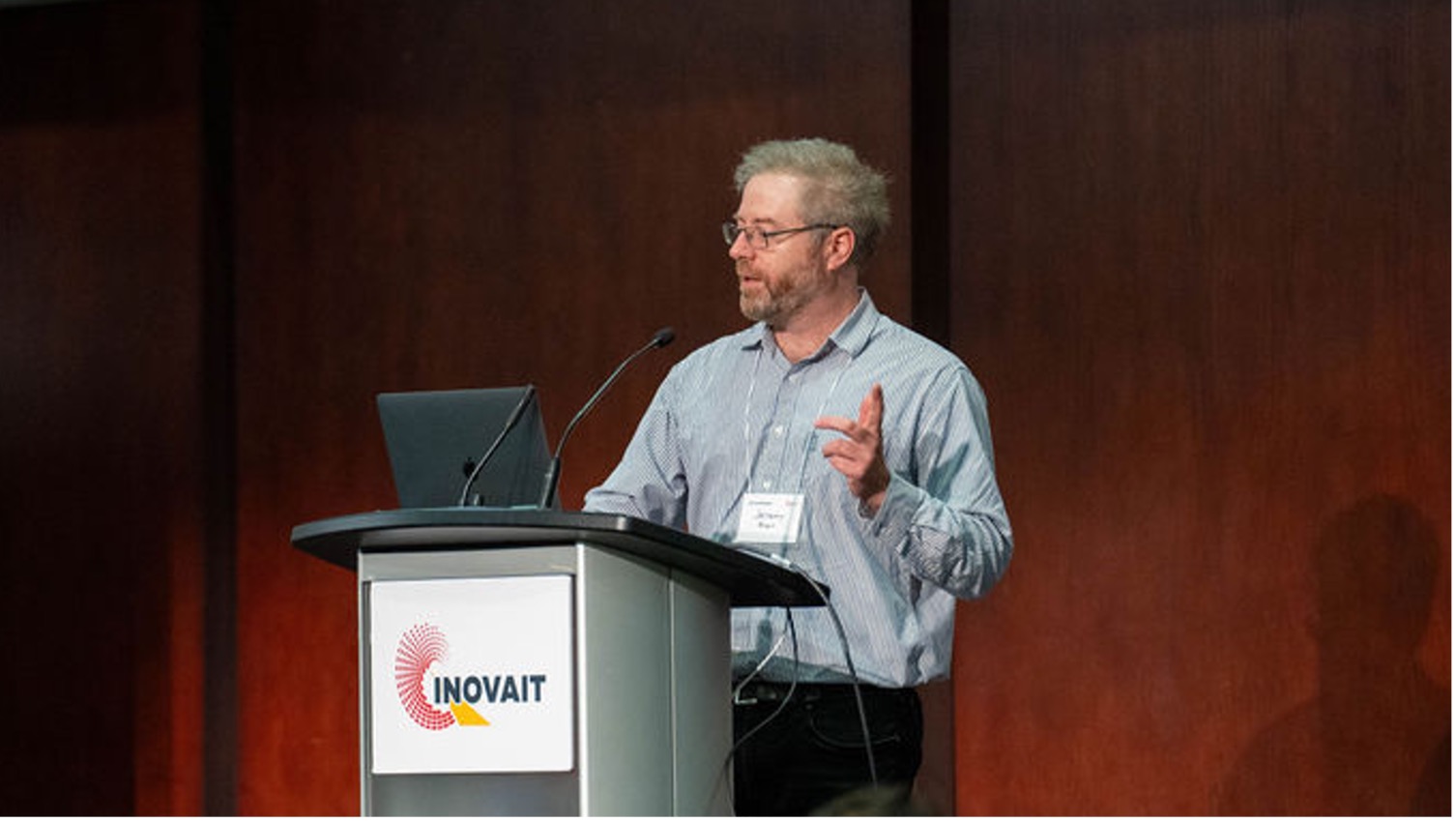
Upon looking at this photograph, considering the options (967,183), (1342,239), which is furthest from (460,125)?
(1342,239)

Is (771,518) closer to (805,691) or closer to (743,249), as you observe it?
(805,691)

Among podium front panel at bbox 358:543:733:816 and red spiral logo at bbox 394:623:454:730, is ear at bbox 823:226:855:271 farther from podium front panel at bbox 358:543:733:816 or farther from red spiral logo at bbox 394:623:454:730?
red spiral logo at bbox 394:623:454:730

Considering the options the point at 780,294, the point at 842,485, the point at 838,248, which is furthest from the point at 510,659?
the point at 838,248

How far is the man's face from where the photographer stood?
10.7 feet

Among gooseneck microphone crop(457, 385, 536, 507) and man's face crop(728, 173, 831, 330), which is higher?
man's face crop(728, 173, 831, 330)

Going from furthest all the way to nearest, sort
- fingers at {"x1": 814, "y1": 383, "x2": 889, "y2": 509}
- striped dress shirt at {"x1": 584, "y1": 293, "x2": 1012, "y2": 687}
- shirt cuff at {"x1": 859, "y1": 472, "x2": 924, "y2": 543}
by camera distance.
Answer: striped dress shirt at {"x1": 584, "y1": 293, "x2": 1012, "y2": 687} < shirt cuff at {"x1": 859, "y1": 472, "x2": 924, "y2": 543} < fingers at {"x1": 814, "y1": 383, "x2": 889, "y2": 509}

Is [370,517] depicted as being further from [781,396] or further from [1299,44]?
[1299,44]

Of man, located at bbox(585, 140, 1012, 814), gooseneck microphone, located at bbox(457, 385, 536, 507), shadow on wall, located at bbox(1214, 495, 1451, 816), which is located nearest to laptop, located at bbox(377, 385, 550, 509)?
gooseneck microphone, located at bbox(457, 385, 536, 507)

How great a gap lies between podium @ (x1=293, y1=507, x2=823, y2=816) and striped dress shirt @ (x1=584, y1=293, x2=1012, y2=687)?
545mm

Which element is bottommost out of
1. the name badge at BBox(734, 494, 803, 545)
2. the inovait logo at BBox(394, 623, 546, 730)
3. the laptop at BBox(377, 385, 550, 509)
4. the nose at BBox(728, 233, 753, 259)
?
the inovait logo at BBox(394, 623, 546, 730)

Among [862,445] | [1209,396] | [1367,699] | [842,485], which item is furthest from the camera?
[1209,396]

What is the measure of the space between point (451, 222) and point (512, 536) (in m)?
3.17

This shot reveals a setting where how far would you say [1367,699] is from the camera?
15.0 feet

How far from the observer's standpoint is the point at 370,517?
2.28m
